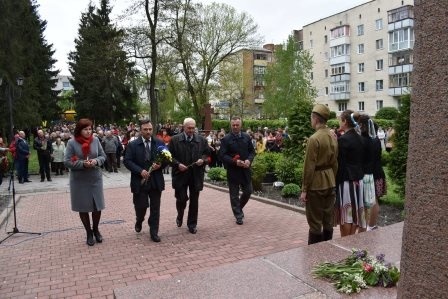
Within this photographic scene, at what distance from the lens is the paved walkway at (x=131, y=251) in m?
4.79

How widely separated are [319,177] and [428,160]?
331 centimetres

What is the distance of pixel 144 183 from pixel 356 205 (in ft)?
10.6

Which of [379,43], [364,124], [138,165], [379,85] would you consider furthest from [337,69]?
[138,165]

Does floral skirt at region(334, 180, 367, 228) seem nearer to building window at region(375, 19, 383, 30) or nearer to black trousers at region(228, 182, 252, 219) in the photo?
black trousers at region(228, 182, 252, 219)

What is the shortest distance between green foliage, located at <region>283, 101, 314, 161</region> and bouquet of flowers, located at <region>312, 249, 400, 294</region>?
803 cm

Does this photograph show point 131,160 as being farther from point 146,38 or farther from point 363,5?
point 363,5

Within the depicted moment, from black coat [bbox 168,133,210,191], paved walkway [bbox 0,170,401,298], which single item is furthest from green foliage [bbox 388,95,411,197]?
black coat [bbox 168,133,210,191]

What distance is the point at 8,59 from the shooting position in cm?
2761

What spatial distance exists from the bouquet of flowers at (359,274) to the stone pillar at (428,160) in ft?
4.08

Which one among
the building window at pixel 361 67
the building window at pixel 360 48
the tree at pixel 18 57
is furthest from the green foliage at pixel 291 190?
the building window at pixel 360 48

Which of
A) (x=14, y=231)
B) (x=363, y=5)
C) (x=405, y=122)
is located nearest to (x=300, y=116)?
(x=405, y=122)

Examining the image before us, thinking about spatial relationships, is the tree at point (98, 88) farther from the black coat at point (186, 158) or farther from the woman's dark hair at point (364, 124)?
the woman's dark hair at point (364, 124)

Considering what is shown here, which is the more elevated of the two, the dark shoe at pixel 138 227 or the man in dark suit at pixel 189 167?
the man in dark suit at pixel 189 167

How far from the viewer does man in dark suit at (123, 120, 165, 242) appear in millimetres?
6828
